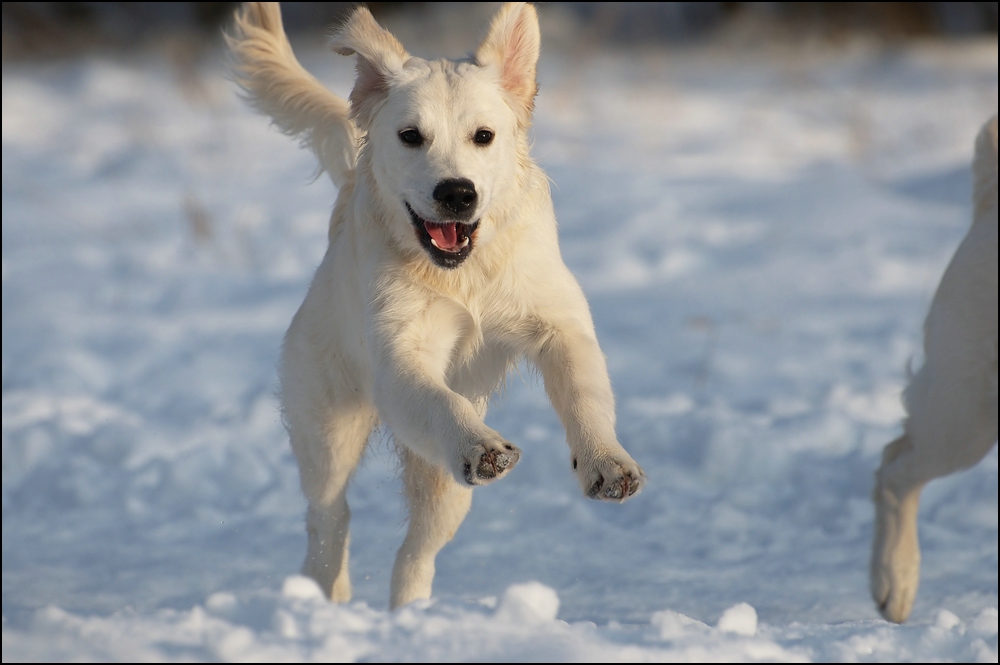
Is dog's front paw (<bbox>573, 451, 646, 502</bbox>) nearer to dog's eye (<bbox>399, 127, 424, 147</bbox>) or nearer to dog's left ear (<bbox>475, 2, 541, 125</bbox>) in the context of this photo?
dog's eye (<bbox>399, 127, 424, 147</bbox>)

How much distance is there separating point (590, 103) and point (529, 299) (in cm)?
981

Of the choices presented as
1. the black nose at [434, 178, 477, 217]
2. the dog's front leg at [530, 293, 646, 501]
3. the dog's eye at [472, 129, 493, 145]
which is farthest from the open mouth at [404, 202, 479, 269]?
the dog's front leg at [530, 293, 646, 501]

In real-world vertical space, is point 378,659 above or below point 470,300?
below

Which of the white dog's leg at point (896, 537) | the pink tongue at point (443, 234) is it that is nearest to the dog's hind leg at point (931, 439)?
the white dog's leg at point (896, 537)

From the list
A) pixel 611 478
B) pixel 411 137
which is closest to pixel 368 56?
pixel 411 137

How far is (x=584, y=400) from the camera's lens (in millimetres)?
2986

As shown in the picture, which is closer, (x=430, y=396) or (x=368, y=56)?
(x=430, y=396)

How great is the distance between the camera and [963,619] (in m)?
3.76

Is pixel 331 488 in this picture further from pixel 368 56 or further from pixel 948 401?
pixel 948 401

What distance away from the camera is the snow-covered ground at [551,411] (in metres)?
2.48

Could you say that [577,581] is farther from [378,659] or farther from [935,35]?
[935,35]

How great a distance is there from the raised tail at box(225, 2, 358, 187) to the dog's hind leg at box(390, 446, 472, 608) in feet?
4.01

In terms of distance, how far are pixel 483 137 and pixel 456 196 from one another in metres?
0.26

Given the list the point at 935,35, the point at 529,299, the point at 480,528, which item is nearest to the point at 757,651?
the point at 529,299
